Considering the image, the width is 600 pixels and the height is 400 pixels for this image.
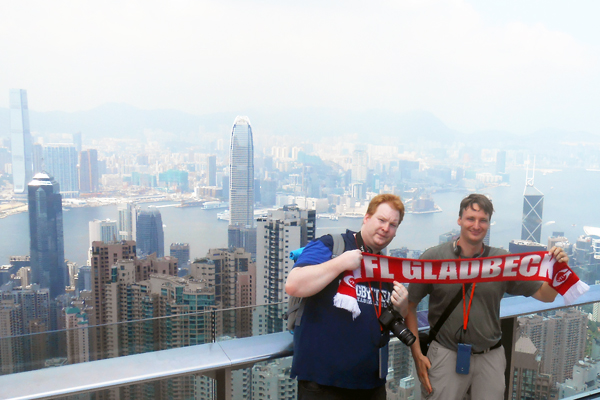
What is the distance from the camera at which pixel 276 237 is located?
15.6 meters

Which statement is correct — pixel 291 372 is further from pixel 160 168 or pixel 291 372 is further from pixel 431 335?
pixel 160 168

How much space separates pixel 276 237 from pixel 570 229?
1125 centimetres

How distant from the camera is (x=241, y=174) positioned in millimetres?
21047

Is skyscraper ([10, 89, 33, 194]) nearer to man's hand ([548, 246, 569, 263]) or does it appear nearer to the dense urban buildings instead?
the dense urban buildings

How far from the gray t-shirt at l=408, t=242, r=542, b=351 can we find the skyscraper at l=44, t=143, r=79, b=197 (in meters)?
21.8

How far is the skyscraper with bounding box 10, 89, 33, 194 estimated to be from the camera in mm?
19844

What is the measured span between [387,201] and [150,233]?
18.9 m

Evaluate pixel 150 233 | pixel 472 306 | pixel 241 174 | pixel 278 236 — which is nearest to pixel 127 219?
pixel 150 233

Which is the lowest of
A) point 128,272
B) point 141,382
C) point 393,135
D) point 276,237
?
point 128,272

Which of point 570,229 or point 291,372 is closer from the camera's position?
point 291,372

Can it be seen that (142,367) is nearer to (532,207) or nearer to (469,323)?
(469,323)

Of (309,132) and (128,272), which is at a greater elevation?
(309,132)

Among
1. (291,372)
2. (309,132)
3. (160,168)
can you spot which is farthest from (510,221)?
(291,372)

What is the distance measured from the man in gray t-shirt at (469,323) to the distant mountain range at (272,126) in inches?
817
